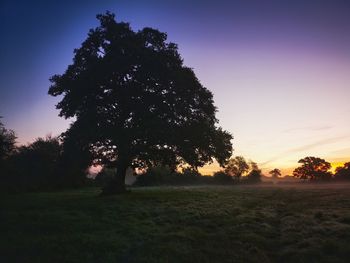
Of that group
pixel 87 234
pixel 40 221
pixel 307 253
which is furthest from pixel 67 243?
pixel 307 253

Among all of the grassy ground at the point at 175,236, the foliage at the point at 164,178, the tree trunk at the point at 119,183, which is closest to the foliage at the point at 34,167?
the tree trunk at the point at 119,183

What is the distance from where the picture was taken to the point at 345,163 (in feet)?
442

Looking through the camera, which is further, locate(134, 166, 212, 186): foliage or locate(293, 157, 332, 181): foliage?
locate(293, 157, 332, 181): foliage

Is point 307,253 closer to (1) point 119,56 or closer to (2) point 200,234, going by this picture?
(2) point 200,234

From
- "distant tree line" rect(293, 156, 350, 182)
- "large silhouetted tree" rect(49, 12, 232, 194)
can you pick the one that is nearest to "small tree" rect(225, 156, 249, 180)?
"distant tree line" rect(293, 156, 350, 182)

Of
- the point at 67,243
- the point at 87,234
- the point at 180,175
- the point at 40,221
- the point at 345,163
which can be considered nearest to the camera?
the point at 67,243

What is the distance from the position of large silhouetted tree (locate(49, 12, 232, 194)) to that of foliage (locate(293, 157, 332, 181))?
10837 centimetres

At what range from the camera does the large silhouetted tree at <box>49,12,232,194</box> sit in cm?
3591

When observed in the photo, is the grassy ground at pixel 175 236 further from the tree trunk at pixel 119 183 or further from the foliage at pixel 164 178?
the foliage at pixel 164 178

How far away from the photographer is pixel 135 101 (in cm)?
3662

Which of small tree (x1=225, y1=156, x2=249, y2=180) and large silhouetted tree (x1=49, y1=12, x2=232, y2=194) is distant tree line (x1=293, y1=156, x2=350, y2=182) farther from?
large silhouetted tree (x1=49, y1=12, x2=232, y2=194)

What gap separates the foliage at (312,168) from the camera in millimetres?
134250

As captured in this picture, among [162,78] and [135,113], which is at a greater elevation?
[162,78]

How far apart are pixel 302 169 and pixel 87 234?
13856 centimetres
